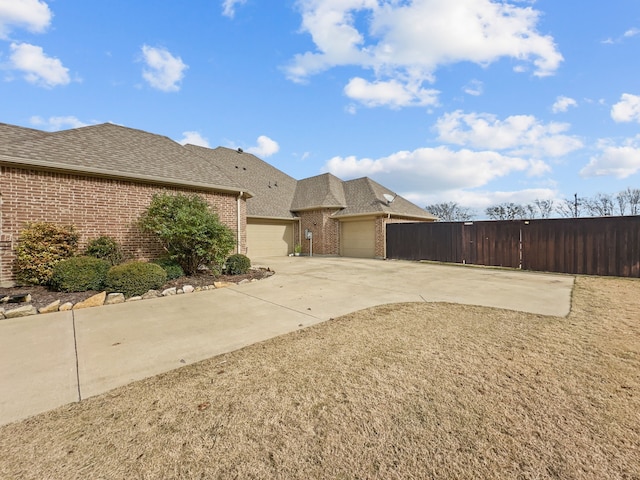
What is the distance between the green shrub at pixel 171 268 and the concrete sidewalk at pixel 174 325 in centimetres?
149

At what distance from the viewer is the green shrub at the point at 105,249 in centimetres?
711

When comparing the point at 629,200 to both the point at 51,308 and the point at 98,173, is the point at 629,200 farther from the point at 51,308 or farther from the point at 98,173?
the point at 51,308

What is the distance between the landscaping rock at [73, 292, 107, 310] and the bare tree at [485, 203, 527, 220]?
110 ft

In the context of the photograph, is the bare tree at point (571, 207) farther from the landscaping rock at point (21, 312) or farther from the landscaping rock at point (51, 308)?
the landscaping rock at point (21, 312)

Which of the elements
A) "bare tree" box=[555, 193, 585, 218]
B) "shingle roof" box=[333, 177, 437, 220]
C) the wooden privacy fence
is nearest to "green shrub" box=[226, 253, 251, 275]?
"shingle roof" box=[333, 177, 437, 220]

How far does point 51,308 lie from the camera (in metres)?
5.09

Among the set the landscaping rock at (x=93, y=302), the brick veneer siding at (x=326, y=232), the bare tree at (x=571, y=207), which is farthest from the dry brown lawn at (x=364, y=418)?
the bare tree at (x=571, y=207)

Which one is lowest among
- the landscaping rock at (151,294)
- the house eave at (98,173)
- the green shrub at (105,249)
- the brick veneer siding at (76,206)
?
the landscaping rock at (151,294)

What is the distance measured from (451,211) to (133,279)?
3493 centimetres

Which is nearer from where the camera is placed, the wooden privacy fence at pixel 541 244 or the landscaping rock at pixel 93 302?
the landscaping rock at pixel 93 302

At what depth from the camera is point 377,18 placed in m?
8.32

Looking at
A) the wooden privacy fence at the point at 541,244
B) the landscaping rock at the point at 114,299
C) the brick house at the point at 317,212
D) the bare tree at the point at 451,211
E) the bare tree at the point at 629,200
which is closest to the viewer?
the landscaping rock at the point at 114,299

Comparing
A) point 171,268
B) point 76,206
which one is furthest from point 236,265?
point 76,206

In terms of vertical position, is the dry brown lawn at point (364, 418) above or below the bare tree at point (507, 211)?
below
